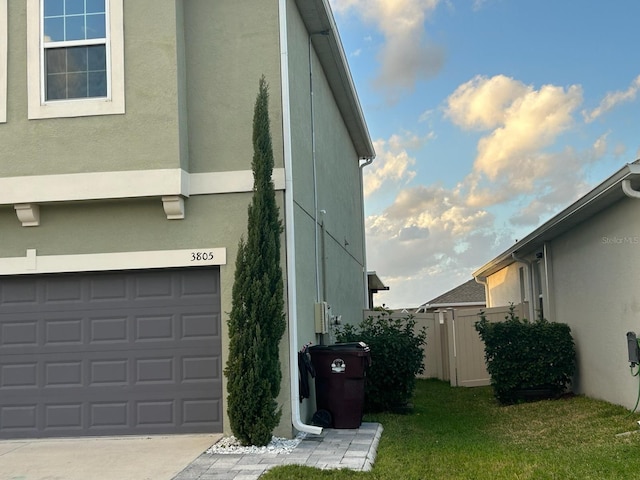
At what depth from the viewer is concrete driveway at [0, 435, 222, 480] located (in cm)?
A: 710

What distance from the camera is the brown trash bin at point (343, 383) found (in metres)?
9.16

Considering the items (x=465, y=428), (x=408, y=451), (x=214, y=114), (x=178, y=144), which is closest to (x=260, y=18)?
(x=214, y=114)

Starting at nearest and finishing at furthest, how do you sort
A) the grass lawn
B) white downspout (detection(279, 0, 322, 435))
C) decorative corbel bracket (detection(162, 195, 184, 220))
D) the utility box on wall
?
1. the grass lawn
2. white downspout (detection(279, 0, 322, 435))
3. decorative corbel bracket (detection(162, 195, 184, 220))
4. the utility box on wall

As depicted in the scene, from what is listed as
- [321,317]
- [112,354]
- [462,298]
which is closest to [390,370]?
[321,317]

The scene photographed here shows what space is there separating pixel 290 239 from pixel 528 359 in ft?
18.2

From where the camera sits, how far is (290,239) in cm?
865

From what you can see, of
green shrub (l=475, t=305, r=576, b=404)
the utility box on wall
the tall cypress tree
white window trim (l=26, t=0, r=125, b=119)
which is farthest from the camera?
green shrub (l=475, t=305, r=576, b=404)

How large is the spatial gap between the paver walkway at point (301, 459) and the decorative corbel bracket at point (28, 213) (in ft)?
11.8

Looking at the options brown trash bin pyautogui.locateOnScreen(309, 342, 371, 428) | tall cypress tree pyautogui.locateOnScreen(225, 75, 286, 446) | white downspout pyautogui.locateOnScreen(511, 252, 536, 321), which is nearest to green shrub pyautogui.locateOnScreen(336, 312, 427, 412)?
brown trash bin pyautogui.locateOnScreen(309, 342, 371, 428)

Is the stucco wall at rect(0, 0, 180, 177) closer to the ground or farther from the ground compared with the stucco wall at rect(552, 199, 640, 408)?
farther from the ground

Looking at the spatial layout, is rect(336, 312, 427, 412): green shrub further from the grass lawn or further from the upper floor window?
the upper floor window

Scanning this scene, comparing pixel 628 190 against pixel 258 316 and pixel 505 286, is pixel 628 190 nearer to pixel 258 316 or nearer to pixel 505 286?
pixel 258 316

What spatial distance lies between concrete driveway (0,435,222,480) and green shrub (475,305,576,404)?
563 centimetres

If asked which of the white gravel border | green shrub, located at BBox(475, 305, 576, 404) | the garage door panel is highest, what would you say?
the garage door panel
